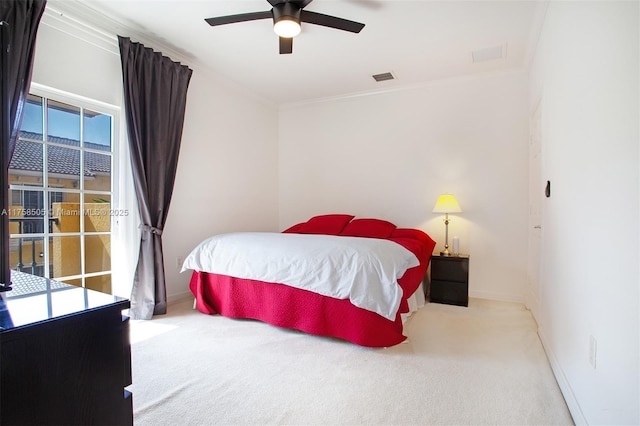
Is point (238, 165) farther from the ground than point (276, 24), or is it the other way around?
point (276, 24)

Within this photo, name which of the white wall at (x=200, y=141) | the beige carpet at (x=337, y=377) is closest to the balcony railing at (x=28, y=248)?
the white wall at (x=200, y=141)

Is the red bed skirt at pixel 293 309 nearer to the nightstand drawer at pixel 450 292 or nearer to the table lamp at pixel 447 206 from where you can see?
the nightstand drawer at pixel 450 292

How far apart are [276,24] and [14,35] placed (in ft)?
5.33

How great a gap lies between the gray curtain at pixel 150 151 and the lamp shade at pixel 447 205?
9.15 feet

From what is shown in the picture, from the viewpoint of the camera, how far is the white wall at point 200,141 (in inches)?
96.5

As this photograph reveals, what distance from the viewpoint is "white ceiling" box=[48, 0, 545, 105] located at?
97.0 inches

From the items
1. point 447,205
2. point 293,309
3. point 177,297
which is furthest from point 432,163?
point 177,297

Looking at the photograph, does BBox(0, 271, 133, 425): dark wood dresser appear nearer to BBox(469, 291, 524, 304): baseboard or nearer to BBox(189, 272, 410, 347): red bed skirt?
BBox(189, 272, 410, 347): red bed skirt

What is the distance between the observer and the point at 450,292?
3344 millimetres

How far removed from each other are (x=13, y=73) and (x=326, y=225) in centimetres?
298

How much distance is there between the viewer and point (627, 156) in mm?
1128

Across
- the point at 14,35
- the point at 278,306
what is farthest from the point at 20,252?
the point at 278,306

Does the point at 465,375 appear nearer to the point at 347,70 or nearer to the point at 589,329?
the point at 589,329

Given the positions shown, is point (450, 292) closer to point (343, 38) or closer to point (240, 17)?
point (343, 38)
